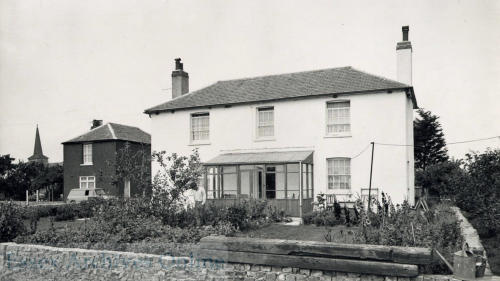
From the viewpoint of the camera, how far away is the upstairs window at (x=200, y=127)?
78.3ft

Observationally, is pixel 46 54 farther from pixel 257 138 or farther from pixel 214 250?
pixel 214 250

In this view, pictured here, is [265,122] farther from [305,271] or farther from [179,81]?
[305,271]

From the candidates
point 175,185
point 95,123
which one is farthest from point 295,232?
point 95,123

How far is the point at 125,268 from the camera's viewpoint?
900 cm

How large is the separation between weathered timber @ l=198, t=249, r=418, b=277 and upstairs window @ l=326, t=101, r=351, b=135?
1364 cm

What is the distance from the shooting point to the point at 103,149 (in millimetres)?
34094

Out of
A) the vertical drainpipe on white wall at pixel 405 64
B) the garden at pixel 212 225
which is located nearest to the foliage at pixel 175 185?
the garden at pixel 212 225

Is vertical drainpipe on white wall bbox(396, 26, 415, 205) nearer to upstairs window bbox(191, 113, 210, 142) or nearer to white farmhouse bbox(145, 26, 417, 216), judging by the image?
white farmhouse bbox(145, 26, 417, 216)

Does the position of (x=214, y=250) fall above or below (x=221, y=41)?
below

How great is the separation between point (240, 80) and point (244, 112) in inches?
132

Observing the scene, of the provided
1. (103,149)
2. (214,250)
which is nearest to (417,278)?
(214,250)

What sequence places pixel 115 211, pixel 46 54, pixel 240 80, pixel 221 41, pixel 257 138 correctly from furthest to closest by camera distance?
pixel 240 80, pixel 257 138, pixel 221 41, pixel 46 54, pixel 115 211

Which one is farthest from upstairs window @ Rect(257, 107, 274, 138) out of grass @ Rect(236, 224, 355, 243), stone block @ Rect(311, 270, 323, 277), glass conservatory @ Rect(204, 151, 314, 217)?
stone block @ Rect(311, 270, 323, 277)

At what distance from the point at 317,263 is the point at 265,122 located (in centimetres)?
1555
